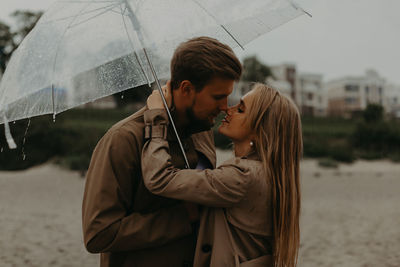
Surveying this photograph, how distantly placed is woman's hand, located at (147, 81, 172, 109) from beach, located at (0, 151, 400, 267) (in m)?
5.72

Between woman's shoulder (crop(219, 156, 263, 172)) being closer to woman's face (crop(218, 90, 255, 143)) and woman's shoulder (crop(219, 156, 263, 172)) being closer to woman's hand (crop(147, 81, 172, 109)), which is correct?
woman's face (crop(218, 90, 255, 143))

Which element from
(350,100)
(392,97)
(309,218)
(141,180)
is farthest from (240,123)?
(392,97)

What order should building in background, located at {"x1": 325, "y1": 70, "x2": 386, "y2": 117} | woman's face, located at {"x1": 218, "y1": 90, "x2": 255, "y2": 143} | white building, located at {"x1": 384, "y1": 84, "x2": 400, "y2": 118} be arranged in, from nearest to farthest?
woman's face, located at {"x1": 218, "y1": 90, "x2": 255, "y2": 143}
building in background, located at {"x1": 325, "y1": 70, "x2": 386, "y2": 117}
white building, located at {"x1": 384, "y1": 84, "x2": 400, "y2": 118}

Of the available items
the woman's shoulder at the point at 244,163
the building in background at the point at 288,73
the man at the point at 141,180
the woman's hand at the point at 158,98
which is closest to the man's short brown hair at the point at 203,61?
the man at the point at 141,180

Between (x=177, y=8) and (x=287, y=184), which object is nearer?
(x=287, y=184)

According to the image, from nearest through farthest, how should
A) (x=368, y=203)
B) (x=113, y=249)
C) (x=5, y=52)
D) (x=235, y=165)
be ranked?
(x=113, y=249) → (x=235, y=165) → (x=368, y=203) → (x=5, y=52)

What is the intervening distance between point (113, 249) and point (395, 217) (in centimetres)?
1126

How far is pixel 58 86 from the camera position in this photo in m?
2.15

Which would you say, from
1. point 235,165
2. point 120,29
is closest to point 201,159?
point 235,165

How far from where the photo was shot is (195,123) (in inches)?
83.4

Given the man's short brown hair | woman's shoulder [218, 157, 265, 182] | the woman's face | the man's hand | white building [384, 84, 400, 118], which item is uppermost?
the man's short brown hair

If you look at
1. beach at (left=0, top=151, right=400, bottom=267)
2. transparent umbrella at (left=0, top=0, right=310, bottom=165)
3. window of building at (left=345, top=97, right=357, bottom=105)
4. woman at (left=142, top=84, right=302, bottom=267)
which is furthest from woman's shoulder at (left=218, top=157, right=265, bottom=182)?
window of building at (left=345, top=97, right=357, bottom=105)

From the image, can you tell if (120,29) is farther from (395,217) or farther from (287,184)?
(395,217)

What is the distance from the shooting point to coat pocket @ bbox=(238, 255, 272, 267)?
1.98 metres
